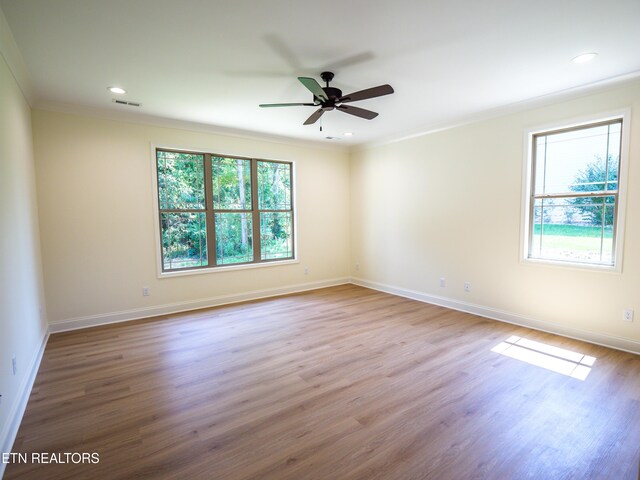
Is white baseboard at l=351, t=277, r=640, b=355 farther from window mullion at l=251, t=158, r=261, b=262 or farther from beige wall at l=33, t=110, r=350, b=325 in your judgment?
beige wall at l=33, t=110, r=350, b=325

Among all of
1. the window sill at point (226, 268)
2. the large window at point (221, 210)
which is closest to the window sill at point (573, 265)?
the window sill at point (226, 268)

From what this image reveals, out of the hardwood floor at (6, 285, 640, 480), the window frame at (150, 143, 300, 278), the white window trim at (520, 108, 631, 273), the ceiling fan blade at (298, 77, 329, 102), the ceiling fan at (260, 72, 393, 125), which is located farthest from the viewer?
the window frame at (150, 143, 300, 278)

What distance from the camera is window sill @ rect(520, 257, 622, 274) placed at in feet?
10.6

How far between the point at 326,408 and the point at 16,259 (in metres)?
2.65

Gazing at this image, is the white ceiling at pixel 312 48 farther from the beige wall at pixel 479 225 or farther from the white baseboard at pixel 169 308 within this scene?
the white baseboard at pixel 169 308

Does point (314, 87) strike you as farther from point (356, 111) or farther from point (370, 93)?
point (356, 111)

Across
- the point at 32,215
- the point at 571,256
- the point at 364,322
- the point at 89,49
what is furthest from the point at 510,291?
the point at 32,215

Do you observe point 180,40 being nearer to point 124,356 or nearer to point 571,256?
point 124,356

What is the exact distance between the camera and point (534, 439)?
6.36ft

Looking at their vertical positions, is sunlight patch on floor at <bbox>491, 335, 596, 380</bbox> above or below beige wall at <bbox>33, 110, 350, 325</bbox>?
below

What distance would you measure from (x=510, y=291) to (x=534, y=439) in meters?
2.40

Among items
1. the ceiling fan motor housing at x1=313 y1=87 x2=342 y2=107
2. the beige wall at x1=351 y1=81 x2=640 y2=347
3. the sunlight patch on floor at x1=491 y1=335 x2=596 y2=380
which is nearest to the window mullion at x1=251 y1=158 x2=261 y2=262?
the beige wall at x1=351 y1=81 x2=640 y2=347

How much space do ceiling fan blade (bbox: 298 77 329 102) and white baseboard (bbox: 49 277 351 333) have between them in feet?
11.0

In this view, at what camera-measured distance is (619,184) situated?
123 inches
